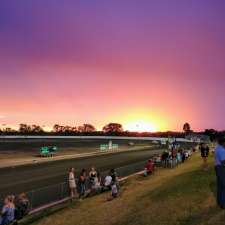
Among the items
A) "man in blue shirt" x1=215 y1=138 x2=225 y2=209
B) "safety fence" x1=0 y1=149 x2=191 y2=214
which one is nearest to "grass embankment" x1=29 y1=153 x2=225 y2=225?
"safety fence" x1=0 y1=149 x2=191 y2=214

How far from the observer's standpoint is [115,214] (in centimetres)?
1741

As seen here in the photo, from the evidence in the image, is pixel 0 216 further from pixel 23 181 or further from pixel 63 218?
pixel 23 181

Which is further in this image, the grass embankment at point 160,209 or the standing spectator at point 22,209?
the standing spectator at point 22,209

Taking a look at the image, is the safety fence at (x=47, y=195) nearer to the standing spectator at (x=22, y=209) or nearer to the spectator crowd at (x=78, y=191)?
the spectator crowd at (x=78, y=191)

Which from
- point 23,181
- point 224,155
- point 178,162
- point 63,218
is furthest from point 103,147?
point 224,155

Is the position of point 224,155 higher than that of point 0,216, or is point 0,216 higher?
point 224,155

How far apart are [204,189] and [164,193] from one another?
2072 mm

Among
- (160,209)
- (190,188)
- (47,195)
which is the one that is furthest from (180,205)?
(47,195)

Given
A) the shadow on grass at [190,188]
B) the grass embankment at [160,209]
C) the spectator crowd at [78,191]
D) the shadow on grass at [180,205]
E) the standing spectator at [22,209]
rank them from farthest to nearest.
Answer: the standing spectator at [22,209]
the spectator crowd at [78,191]
the shadow on grass at [190,188]
the grass embankment at [160,209]
the shadow on grass at [180,205]

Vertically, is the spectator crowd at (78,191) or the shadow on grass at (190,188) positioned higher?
the shadow on grass at (190,188)

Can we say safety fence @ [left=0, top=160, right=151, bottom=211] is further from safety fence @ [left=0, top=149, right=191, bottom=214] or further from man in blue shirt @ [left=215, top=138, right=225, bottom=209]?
man in blue shirt @ [left=215, top=138, right=225, bottom=209]

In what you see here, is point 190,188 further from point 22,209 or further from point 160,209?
point 22,209

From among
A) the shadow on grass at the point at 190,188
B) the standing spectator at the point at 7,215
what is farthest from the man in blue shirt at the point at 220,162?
the standing spectator at the point at 7,215

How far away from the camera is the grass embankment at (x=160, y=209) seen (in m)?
13.5
